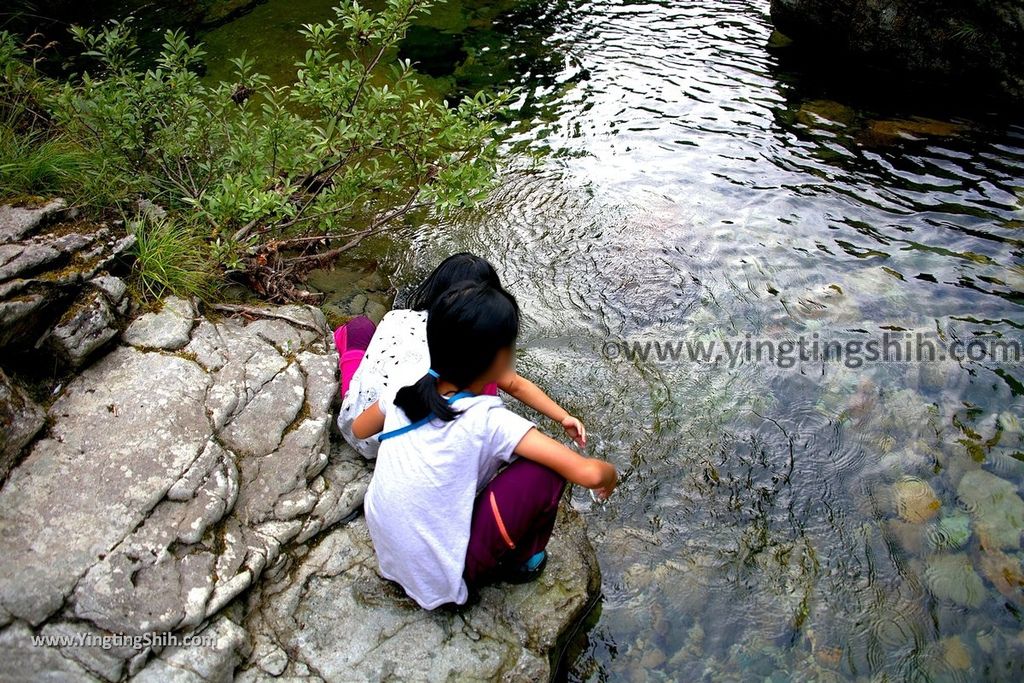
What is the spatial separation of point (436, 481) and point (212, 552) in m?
1.00

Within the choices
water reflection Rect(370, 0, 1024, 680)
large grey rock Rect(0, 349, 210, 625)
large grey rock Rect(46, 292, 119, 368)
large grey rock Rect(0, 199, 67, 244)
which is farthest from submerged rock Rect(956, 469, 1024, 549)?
large grey rock Rect(0, 199, 67, 244)

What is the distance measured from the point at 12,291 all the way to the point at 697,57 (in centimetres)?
731

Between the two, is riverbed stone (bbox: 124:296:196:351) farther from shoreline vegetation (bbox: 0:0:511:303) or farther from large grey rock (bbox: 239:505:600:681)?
large grey rock (bbox: 239:505:600:681)

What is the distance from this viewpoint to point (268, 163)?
4586 millimetres

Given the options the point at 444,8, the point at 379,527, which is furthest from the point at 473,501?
the point at 444,8

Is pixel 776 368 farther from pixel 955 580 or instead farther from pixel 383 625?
pixel 383 625

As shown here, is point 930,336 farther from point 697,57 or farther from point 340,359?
point 697,57

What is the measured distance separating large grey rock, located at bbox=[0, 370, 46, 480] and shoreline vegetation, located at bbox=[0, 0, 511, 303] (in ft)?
2.86

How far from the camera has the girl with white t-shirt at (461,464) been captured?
8.18ft

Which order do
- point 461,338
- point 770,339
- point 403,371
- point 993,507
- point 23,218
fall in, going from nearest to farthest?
1. point 461,338
2. point 403,371
3. point 993,507
4. point 23,218
5. point 770,339

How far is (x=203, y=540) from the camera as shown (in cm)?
288

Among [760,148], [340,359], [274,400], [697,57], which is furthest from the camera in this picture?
[697,57]

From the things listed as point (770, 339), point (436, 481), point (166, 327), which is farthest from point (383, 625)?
point (770, 339)

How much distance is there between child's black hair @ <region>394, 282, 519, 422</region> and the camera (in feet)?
8.02
